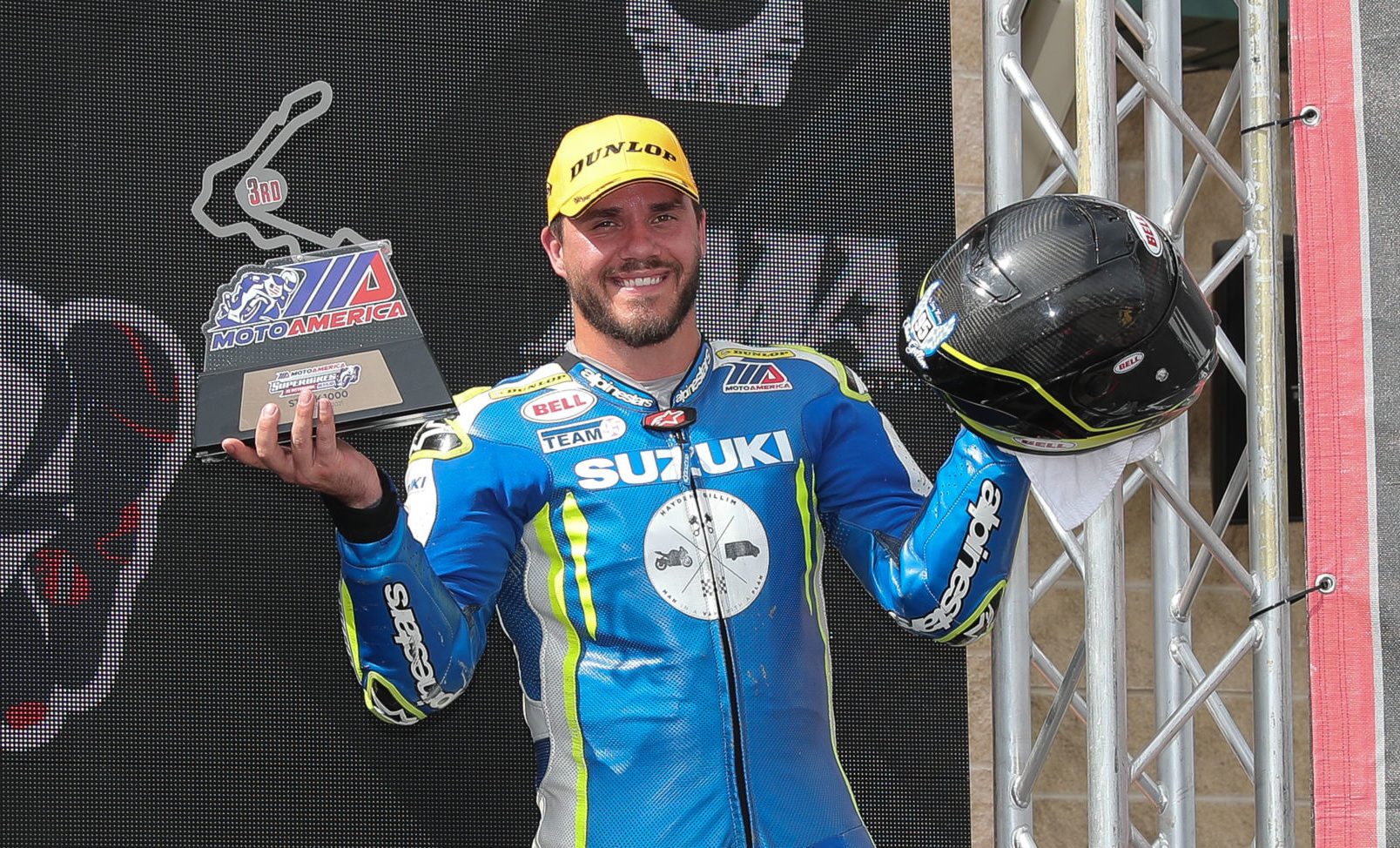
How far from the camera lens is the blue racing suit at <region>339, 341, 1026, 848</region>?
2.17m

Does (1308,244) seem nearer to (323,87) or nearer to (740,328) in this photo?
(740,328)

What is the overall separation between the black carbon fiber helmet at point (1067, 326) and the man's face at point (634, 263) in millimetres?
564

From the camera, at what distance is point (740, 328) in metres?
3.20

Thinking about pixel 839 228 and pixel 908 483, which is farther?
pixel 839 228

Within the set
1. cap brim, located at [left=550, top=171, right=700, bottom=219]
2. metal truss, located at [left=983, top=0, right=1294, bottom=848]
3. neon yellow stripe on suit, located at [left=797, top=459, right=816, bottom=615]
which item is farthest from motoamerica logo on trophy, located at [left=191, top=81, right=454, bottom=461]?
metal truss, located at [left=983, top=0, right=1294, bottom=848]

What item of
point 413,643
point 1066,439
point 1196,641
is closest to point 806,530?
point 1066,439

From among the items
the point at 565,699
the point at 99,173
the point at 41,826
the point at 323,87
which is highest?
the point at 323,87

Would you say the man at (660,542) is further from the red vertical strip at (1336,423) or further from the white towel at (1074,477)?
the red vertical strip at (1336,423)

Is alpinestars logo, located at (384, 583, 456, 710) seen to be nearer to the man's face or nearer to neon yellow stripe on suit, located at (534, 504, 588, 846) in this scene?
neon yellow stripe on suit, located at (534, 504, 588, 846)

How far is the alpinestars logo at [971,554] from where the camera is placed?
2.09m

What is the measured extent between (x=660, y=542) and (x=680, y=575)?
0.06 metres

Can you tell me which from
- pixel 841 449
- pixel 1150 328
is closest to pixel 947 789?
pixel 841 449

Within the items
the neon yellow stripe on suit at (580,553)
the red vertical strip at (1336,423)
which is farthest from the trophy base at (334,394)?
the red vertical strip at (1336,423)

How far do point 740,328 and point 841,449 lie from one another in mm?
811
